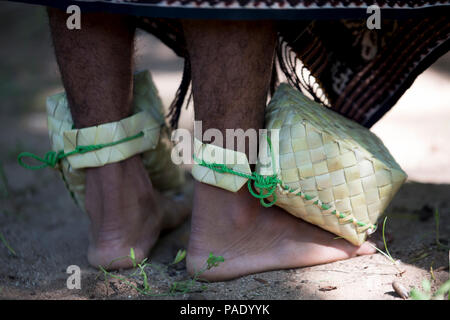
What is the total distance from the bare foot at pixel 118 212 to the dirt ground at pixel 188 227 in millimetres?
47

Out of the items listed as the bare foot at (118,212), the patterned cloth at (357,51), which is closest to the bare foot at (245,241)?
the bare foot at (118,212)

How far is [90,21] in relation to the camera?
1.25 metres

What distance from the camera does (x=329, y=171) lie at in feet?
4.12

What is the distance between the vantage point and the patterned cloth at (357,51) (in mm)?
1294

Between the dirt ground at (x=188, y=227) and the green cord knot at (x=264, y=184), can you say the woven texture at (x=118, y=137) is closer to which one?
the dirt ground at (x=188, y=227)

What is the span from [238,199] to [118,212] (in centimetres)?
32

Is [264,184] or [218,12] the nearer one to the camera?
[218,12]

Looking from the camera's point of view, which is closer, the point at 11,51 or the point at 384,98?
the point at 384,98

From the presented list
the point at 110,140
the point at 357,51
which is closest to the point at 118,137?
the point at 110,140

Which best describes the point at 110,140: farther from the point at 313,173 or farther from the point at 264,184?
the point at 313,173
